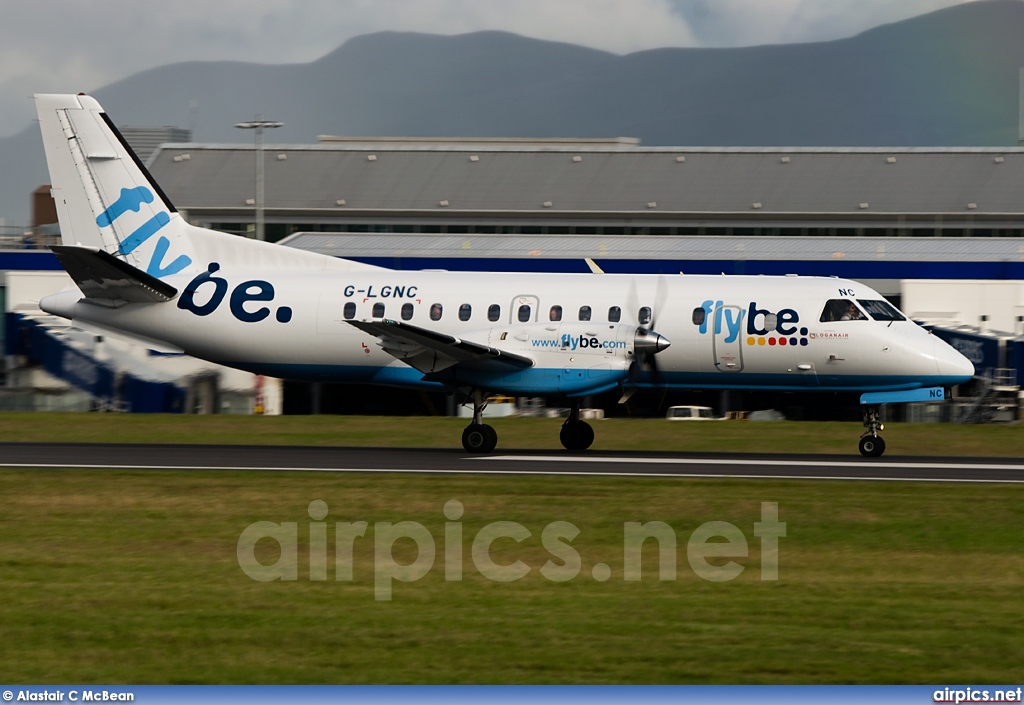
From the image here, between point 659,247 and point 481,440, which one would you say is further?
point 659,247

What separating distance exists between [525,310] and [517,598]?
12803 millimetres

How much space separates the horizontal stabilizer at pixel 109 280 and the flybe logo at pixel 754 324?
1062 cm

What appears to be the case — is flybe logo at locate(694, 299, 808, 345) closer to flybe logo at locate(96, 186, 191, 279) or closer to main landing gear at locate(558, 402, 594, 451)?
main landing gear at locate(558, 402, 594, 451)

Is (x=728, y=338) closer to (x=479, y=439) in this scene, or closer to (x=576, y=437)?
(x=576, y=437)

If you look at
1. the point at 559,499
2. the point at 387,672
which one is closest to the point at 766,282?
the point at 559,499

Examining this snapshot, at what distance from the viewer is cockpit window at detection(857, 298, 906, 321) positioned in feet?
76.1

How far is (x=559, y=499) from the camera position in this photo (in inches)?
663

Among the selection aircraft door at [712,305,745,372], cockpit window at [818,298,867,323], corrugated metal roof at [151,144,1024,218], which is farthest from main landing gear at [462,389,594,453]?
corrugated metal roof at [151,144,1024,218]

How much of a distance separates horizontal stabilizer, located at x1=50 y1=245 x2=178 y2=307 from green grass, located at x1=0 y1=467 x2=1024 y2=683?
7.09 m

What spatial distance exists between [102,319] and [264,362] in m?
3.40

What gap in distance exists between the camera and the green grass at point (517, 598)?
9.06 metres

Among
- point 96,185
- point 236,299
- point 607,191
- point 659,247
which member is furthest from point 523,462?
point 607,191

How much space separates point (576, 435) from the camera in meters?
24.6

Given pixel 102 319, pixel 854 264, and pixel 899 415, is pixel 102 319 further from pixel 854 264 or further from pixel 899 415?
pixel 854 264
